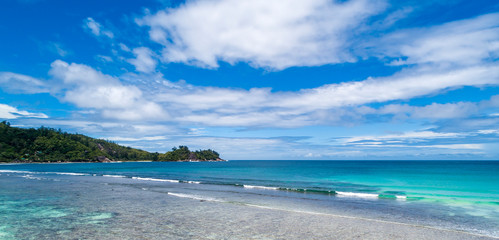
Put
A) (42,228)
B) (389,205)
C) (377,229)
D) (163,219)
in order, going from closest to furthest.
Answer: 1. (42,228)
2. (377,229)
3. (163,219)
4. (389,205)

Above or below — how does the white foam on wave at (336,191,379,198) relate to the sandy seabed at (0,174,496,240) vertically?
above

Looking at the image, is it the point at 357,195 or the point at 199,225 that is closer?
the point at 199,225

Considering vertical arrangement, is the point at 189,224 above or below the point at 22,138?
below

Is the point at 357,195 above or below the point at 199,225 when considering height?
above

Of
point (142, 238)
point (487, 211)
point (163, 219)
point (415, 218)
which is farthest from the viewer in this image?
point (487, 211)

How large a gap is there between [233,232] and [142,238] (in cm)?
405

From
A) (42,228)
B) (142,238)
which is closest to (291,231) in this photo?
(142,238)

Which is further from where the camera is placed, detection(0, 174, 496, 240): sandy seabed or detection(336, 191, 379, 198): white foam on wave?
detection(336, 191, 379, 198): white foam on wave

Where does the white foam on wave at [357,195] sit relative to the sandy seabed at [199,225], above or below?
above

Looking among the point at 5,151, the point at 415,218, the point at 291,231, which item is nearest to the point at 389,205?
the point at 415,218

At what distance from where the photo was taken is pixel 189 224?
564 inches

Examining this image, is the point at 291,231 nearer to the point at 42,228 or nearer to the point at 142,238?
the point at 142,238

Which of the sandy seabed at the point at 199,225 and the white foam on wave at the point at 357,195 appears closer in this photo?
the sandy seabed at the point at 199,225

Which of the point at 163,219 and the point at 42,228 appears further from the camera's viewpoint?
the point at 163,219
